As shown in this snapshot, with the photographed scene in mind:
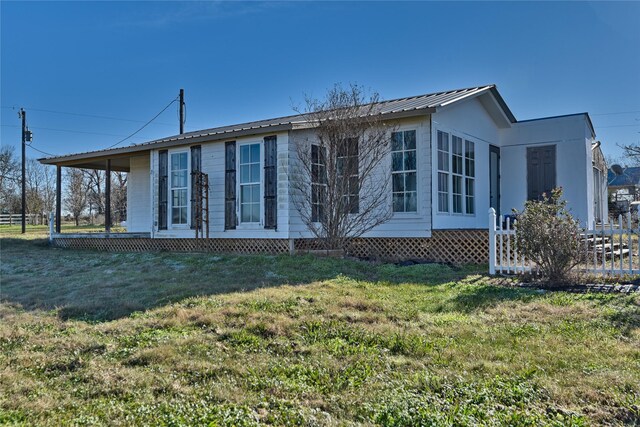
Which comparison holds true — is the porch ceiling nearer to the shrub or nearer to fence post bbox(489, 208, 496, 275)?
fence post bbox(489, 208, 496, 275)

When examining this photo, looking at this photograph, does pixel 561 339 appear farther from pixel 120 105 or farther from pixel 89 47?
pixel 120 105

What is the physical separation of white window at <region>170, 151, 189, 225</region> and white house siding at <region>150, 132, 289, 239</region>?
0.23 m

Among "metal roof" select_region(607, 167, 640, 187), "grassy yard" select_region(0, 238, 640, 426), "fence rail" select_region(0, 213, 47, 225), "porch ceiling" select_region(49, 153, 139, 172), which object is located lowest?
"grassy yard" select_region(0, 238, 640, 426)

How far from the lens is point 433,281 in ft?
24.1

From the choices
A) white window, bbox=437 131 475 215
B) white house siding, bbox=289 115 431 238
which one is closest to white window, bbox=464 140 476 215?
white window, bbox=437 131 475 215

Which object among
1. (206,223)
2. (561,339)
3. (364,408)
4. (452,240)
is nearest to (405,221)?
(452,240)

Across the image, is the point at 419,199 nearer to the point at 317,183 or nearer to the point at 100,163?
the point at 317,183

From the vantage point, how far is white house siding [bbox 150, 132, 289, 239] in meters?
10.5

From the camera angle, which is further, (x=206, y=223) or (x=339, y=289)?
(x=206, y=223)

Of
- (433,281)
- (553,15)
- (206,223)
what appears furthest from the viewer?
(553,15)

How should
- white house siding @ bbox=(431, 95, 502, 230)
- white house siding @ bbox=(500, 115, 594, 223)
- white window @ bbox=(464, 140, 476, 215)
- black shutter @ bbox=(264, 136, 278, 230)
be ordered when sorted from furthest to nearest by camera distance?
white house siding @ bbox=(500, 115, 594, 223) < white window @ bbox=(464, 140, 476, 215) < black shutter @ bbox=(264, 136, 278, 230) < white house siding @ bbox=(431, 95, 502, 230)

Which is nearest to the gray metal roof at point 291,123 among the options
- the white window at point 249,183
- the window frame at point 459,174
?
the white window at point 249,183

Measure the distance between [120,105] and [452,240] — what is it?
92.4 ft

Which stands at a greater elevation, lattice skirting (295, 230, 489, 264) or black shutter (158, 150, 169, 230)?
black shutter (158, 150, 169, 230)
